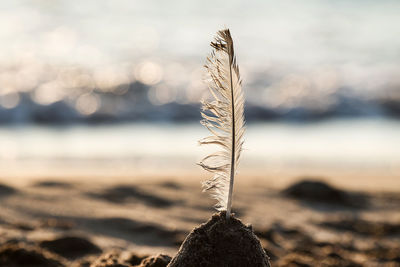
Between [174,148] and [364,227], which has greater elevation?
[174,148]

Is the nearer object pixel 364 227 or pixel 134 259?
pixel 134 259

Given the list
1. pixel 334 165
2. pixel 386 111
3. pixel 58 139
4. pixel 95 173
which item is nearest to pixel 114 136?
pixel 58 139

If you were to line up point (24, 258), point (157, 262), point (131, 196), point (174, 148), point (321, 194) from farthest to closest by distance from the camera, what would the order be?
point (174, 148) < point (321, 194) < point (131, 196) < point (24, 258) < point (157, 262)

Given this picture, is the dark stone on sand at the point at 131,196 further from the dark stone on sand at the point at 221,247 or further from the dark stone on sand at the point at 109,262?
the dark stone on sand at the point at 221,247

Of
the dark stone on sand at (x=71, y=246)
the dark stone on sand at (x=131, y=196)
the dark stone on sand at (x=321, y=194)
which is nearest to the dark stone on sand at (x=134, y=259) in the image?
the dark stone on sand at (x=71, y=246)

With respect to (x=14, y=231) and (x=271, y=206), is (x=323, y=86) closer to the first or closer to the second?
(x=271, y=206)

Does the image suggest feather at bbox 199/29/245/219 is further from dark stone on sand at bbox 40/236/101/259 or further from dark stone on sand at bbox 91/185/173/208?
dark stone on sand at bbox 91/185/173/208

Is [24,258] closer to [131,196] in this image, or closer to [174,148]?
[131,196]

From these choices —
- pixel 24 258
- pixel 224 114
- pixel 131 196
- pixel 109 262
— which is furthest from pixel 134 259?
pixel 131 196
